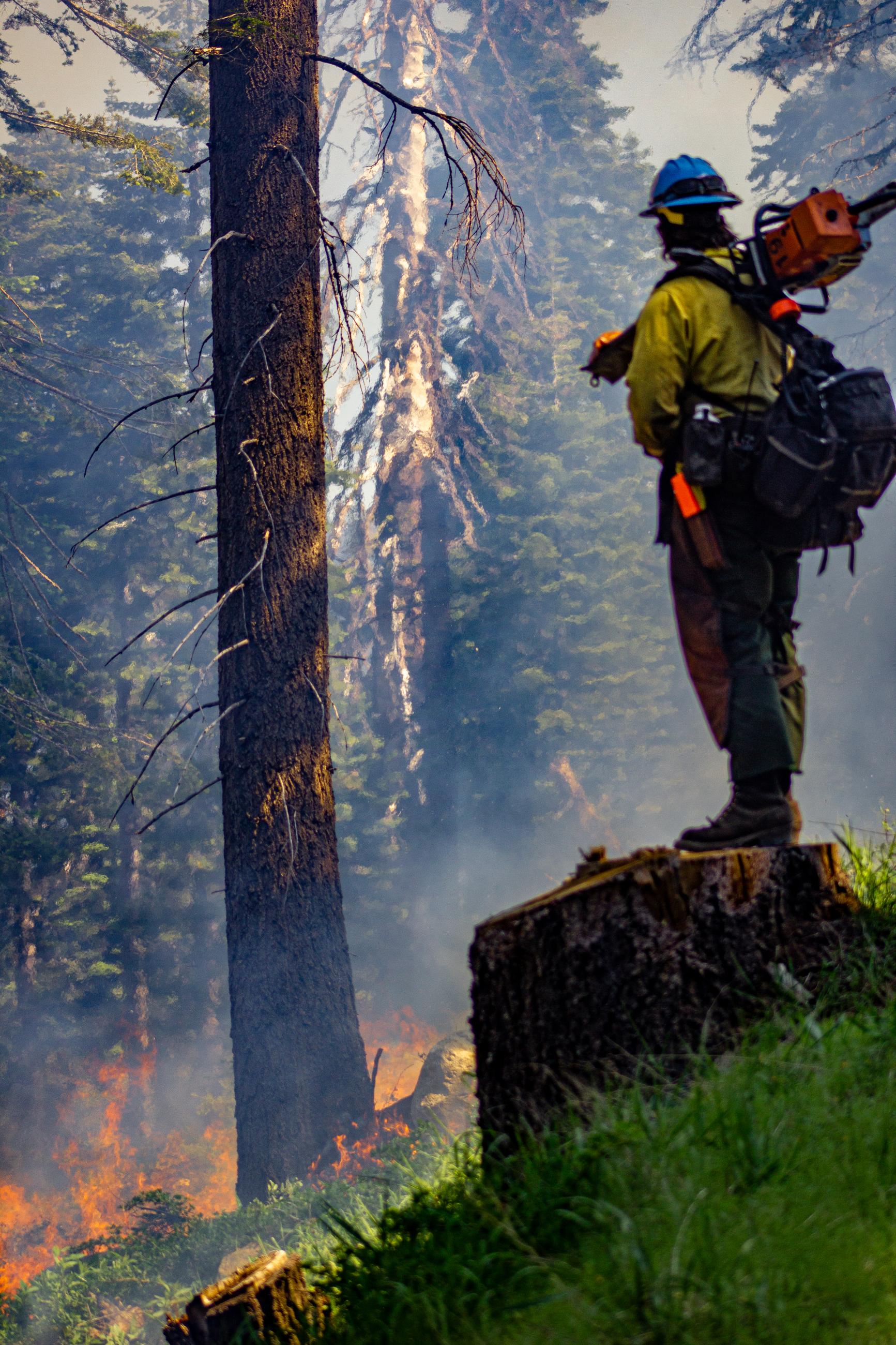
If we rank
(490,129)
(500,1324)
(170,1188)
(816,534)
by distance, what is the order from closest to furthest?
(500,1324)
(816,534)
(170,1188)
(490,129)

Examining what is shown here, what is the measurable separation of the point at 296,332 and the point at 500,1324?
5725 mm

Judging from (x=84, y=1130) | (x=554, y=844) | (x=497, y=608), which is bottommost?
(x=84, y=1130)

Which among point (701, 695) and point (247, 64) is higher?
point (247, 64)

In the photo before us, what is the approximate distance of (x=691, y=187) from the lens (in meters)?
3.70

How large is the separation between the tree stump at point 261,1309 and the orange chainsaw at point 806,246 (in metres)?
3.24

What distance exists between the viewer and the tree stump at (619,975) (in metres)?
2.74

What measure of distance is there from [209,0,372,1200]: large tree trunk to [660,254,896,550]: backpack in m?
3.28

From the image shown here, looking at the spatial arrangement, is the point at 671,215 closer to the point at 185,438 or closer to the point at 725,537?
the point at 725,537

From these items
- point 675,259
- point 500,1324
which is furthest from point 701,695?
point 500,1324

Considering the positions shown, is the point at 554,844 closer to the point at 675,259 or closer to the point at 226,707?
the point at 226,707

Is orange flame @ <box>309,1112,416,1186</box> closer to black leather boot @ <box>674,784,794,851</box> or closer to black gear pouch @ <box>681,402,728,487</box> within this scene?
black leather boot @ <box>674,784,794,851</box>

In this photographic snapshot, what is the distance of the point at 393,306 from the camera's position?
938 inches

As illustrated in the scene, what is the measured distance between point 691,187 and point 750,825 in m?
2.38

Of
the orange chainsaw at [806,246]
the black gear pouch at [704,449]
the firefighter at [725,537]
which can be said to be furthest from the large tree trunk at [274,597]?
the black gear pouch at [704,449]
